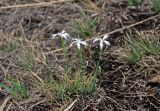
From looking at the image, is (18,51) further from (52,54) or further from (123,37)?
(123,37)

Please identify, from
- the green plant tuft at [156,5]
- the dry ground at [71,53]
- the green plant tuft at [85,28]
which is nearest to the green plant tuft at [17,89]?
the dry ground at [71,53]

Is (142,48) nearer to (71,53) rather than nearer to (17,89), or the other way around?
(71,53)

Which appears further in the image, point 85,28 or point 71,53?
point 85,28

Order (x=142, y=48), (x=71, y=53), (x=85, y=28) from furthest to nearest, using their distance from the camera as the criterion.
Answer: (x=85, y=28), (x=71, y=53), (x=142, y=48)

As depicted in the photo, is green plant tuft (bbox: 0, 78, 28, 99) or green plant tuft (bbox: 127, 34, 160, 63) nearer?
green plant tuft (bbox: 0, 78, 28, 99)

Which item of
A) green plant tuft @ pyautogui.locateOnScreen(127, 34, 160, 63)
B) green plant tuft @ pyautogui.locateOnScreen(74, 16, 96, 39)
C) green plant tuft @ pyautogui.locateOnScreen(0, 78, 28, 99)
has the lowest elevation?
green plant tuft @ pyautogui.locateOnScreen(0, 78, 28, 99)

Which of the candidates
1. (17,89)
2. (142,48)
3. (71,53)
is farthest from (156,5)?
(17,89)

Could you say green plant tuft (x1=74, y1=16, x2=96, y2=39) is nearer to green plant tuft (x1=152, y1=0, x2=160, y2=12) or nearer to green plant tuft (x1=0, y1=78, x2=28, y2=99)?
green plant tuft (x1=152, y1=0, x2=160, y2=12)

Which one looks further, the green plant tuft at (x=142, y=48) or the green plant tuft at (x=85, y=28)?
the green plant tuft at (x=85, y=28)

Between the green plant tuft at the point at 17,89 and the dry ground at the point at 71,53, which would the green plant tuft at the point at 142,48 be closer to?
the dry ground at the point at 71,53

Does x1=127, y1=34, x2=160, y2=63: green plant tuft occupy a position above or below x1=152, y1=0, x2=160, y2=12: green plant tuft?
below

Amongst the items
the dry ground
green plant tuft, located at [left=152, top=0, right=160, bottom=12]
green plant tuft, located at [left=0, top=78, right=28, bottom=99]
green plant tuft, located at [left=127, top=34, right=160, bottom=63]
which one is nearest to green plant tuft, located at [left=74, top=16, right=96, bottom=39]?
the dry ground
